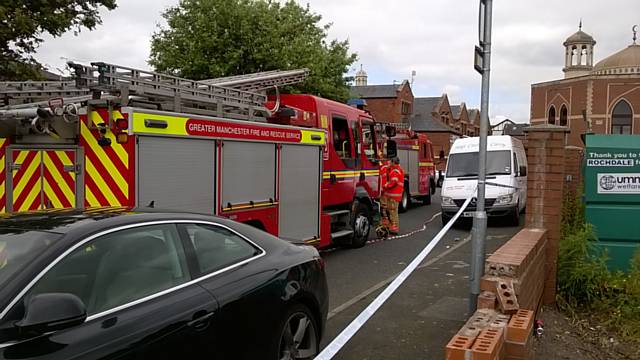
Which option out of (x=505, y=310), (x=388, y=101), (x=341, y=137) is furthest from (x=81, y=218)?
(x=388, y=101)

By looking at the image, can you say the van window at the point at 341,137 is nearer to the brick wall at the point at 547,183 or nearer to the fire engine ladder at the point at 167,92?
the fire engine ladder at the point at 167,92

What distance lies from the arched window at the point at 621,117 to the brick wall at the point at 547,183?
74.3 meters

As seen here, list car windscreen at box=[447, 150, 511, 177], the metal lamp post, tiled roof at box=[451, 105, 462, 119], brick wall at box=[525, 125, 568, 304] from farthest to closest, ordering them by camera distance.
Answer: tiled roof at box=[451, 105, 462, 119] < car windscreen at box=[447, 150, 511, 177] < brick wall at box=[525, 125, 568, 304] < the metal lamp post

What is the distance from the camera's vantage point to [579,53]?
86312 millimetres

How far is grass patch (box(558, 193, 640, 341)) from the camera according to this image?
20.4 ft

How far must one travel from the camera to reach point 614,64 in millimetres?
82250

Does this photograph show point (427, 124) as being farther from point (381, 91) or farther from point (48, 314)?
point (48, 314)

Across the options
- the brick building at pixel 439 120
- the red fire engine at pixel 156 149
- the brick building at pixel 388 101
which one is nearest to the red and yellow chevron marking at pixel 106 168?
the red fire engine at pixel 156 149

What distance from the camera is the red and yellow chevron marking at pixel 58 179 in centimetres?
604

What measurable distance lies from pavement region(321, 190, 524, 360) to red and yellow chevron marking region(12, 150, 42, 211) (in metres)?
3.50

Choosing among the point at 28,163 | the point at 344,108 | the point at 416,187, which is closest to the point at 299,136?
the point at 344,108

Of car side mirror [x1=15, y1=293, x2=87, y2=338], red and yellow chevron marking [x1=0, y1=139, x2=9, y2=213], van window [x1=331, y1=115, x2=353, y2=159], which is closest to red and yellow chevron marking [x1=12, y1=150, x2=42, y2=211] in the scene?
red and yellow chevron marking [x1=0, y1=139, x2=9, y2=213]

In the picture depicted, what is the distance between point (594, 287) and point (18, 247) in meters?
6.05

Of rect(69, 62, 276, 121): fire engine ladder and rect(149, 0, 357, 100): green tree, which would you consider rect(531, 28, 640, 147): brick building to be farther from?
rect(69, 62, 276, 121): fire engine ladder
